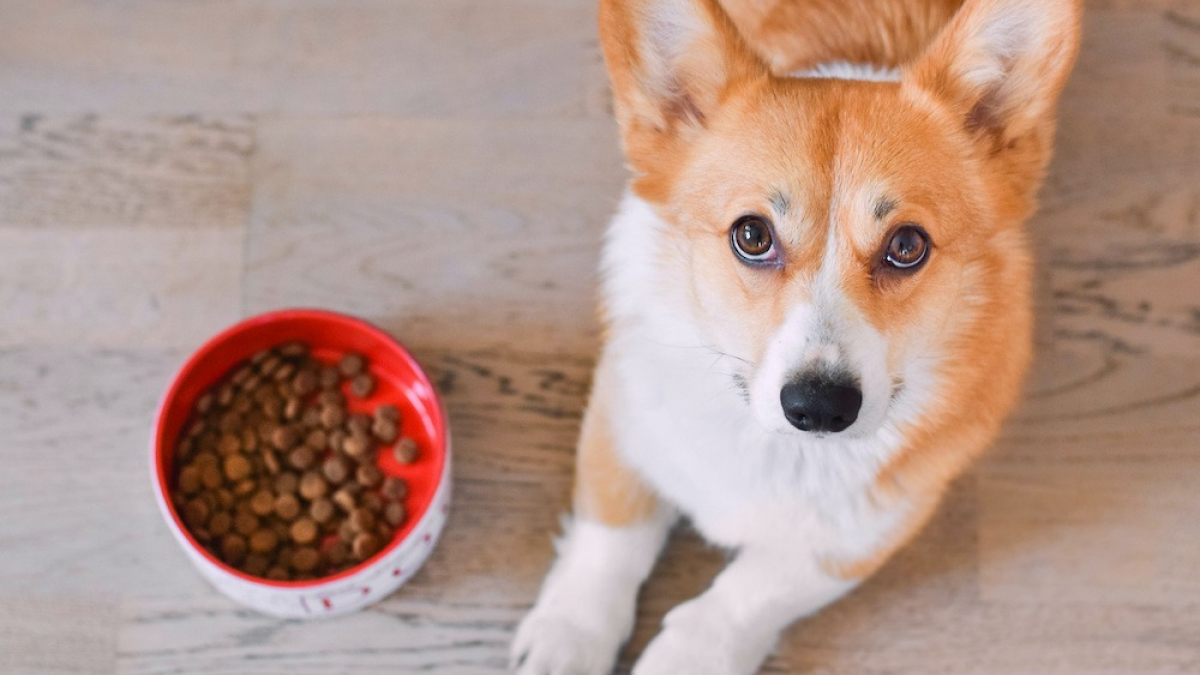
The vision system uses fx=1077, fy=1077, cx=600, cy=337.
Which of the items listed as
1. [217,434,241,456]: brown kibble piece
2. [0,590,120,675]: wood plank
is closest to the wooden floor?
[0,590,120,675]: wood plank

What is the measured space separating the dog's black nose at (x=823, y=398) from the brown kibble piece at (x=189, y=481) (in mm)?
1155

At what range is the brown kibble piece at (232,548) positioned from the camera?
1.95 metres

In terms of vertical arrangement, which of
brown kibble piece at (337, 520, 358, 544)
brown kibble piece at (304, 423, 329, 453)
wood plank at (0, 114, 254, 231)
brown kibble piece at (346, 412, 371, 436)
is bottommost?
brown kibble piece at (337, 520, 358, 544)

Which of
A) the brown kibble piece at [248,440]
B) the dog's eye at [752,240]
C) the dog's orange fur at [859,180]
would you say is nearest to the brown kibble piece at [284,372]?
the brown kibble piece at [248,440]

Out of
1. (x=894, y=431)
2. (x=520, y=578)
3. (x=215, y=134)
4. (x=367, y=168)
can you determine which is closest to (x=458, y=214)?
(x=367, y=168)

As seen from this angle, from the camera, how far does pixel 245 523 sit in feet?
6.48

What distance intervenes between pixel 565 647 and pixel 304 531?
520 millimetres

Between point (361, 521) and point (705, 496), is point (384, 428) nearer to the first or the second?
point (361, 521)

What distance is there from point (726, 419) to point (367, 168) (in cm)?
105

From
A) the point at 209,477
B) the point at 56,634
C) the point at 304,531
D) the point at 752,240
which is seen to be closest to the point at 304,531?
the point at 304,531

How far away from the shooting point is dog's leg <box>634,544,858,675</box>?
6.05 feet

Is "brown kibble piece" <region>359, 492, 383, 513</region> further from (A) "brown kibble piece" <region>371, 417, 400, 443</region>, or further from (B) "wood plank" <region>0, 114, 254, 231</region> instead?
(B) "wood plank" <region>0, 114, 254, 231</region>

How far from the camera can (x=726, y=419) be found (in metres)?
1.70

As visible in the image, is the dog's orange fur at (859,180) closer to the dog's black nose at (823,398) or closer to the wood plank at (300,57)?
the dog's black nose at (823,398)
